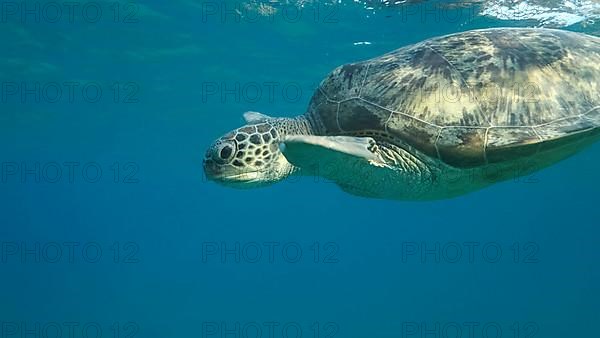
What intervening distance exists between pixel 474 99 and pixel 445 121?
35cm

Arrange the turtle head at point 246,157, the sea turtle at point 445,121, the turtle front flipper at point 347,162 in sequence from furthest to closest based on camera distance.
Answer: the turtle head at point 246,157 < the sea turtle at point 445,121 < the turtle front flipper at point 347,162

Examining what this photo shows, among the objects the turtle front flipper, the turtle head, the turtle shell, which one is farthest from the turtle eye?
the turtle shell

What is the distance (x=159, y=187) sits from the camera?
6406cm

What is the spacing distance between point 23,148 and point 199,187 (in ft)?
92.1

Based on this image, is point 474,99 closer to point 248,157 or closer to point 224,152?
point 248,157

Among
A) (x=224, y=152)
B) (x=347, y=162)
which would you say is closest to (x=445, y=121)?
(x=347, y=162)

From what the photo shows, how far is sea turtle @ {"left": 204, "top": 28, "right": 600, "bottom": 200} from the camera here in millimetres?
4227

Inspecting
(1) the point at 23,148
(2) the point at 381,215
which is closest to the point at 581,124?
(1) the point at 23,148

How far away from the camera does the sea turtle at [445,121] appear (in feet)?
13.9

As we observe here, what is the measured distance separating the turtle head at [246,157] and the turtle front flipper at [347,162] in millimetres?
328

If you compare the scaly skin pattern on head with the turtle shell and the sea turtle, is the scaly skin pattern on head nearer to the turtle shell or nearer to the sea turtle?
the sea turtle

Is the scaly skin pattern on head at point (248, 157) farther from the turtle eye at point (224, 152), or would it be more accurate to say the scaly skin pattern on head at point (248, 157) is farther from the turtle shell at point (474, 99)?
the turtle shell at point (474, 99)

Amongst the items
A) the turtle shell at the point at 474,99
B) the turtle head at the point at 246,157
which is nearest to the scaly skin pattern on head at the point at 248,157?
the turtle head at the point at 246,157

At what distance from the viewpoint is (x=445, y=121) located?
4.25 m
